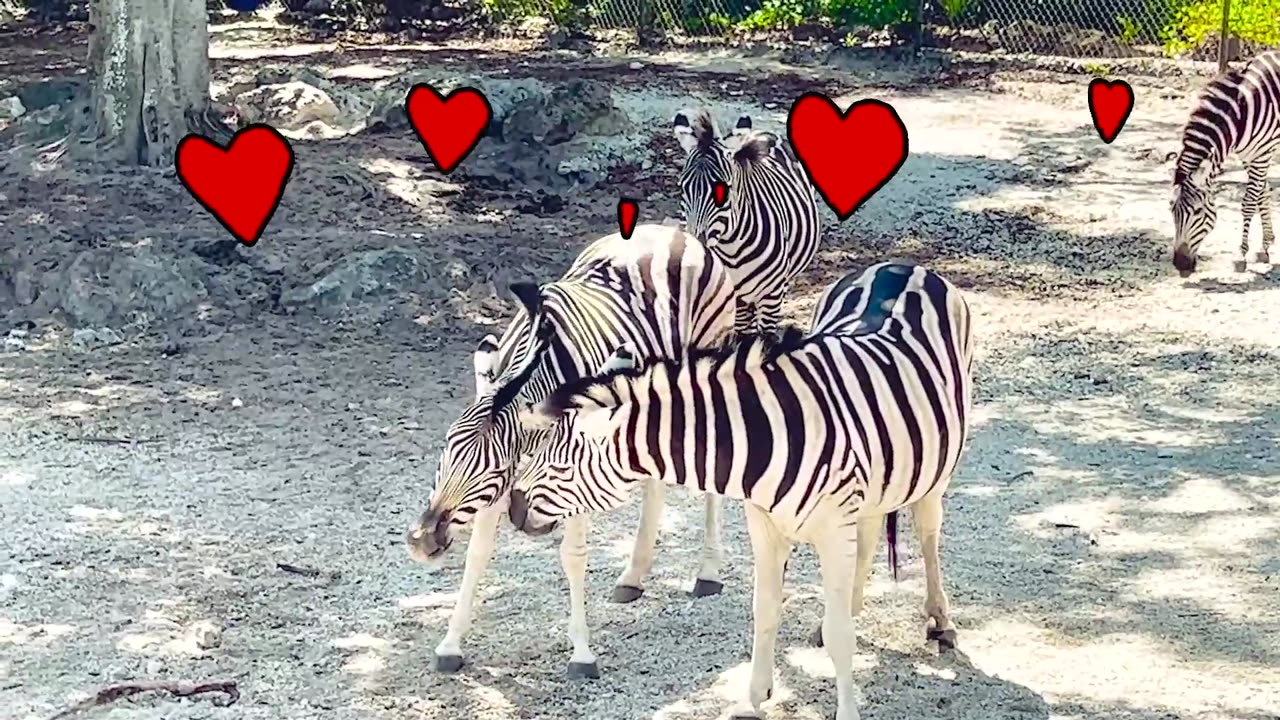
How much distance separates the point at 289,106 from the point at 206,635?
8714 mm

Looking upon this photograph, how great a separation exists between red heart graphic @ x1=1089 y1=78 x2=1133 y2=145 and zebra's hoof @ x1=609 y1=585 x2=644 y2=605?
8995 mm

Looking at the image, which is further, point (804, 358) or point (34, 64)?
point (34, 64)

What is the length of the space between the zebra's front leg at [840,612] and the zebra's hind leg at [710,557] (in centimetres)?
120

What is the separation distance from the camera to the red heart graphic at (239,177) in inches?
360

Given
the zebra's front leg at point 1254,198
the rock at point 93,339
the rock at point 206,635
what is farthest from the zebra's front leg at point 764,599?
the zebra's front leg at point 1254,198

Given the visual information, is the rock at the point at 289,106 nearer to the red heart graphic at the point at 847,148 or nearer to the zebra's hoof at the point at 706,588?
the red heart graphic at the point at 847,148

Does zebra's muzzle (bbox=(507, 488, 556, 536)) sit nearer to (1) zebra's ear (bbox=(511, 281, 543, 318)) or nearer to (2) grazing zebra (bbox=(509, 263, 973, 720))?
(2) grazing zebra (bbox=(509, 263, 973, 720))

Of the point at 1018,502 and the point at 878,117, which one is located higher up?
the point at 878,117

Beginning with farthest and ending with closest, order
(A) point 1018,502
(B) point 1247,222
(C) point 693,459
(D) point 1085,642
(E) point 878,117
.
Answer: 1. (E) point 878,117
2. (B) point 1247,222
3. (A) point 1018,502
4. (D) point 1085,642
5. (C) point 693,459

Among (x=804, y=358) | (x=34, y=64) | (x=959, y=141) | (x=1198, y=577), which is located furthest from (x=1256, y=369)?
(x=34, y=64)

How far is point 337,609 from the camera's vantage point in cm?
607

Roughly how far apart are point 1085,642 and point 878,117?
7.75 metres

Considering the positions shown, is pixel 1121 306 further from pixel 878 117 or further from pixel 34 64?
pixel 34 64

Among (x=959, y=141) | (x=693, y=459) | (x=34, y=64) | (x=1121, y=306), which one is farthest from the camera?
(x=34, y=64)
